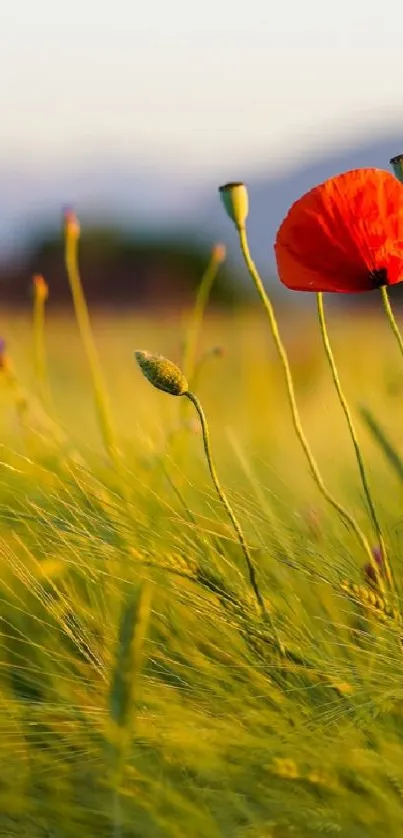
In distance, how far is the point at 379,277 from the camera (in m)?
0.56

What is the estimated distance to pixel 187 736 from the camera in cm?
48

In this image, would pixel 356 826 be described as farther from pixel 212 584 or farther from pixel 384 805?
pixel 212 584

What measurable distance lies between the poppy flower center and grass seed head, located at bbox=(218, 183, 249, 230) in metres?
0.07

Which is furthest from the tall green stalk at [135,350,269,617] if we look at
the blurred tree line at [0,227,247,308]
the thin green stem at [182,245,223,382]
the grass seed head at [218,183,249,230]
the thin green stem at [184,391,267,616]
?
the blurred tree line at [0,227,247,308]

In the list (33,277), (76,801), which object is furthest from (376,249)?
(33,277)

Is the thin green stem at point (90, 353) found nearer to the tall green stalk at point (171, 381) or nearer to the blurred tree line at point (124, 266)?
the tall green stalk at point (171, 381)

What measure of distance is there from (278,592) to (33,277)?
38cm

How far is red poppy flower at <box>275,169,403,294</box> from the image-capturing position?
543 millimetres

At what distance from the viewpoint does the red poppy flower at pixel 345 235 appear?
543mm

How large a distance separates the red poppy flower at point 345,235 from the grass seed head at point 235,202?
0.03 meters

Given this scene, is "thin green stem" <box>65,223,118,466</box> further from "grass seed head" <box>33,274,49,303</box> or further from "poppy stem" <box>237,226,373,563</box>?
"poppy stem" <box>237,226,373,563</box>

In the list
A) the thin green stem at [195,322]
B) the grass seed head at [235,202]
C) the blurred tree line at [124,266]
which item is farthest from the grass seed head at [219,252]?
the blurred tree line at [124,266]

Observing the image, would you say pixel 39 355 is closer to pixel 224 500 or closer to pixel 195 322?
pixel 195 322

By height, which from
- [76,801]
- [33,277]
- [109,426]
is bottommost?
[76,801]
